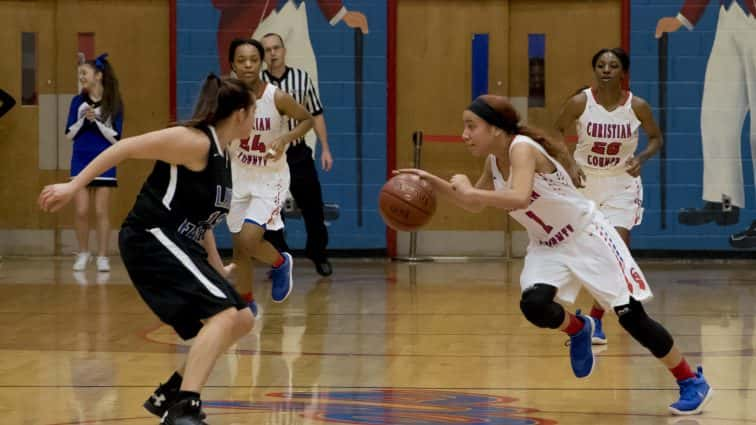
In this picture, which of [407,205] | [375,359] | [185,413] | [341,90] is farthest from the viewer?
[341,90]

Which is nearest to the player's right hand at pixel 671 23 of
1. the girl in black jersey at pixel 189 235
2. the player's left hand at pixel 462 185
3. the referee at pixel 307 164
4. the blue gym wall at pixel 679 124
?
the blue gym wall at pixel 679 124

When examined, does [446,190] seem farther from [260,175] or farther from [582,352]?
[260,175]

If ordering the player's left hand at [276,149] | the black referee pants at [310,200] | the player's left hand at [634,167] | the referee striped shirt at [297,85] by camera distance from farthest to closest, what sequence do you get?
the black referee pants at [310,200] → the referee striped shirt at [297,85] → the player's left hand at [276,149] → the player's left hand at [634,167]

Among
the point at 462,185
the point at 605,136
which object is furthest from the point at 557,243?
the point at 605,136

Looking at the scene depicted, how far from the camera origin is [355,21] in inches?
483

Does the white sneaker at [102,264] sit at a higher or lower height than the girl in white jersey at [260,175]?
lower

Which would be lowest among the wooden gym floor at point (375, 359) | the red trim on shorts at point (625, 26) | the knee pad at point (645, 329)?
the wooden gym floor at point (375, 359)

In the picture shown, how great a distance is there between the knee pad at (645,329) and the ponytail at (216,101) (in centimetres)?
179

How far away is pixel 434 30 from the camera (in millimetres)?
12328

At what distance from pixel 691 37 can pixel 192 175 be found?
27.3 feet

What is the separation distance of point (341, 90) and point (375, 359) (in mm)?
6041

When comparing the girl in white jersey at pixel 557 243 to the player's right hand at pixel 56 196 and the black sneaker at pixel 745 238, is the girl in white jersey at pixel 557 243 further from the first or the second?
the black sneaker at pixel 745 238

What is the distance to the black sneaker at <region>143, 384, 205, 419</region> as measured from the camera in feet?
16.0

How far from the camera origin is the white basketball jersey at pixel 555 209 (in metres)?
5.48
